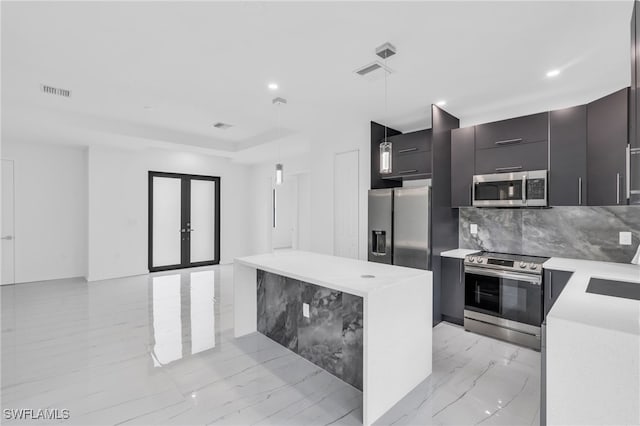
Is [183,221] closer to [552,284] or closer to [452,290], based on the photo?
[452,290]

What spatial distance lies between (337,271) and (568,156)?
260cm

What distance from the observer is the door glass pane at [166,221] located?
6691mm

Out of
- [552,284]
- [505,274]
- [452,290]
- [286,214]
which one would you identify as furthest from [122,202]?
[552,284]

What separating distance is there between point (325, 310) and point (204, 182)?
564 centimetres

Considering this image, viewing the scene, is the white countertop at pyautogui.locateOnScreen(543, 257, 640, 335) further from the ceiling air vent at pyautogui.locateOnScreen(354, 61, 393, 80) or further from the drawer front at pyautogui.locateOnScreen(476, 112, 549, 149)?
the ceiling air vent at pyautogui.locateOnScreen(354, 61, 393, 80)

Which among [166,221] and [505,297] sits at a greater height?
[166,221]

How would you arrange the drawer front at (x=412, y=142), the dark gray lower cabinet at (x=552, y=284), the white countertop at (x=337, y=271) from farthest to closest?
the drawer front at (x=412, y=142) < the dark gray lower cabinet at (x=552, y=284) < the white countertop at (x=337, y=271)

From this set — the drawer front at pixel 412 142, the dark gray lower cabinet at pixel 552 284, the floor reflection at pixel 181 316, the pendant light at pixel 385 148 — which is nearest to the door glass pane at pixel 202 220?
the floor reflection at pixel 181 316

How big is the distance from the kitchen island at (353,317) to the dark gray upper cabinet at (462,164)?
168 centimetres

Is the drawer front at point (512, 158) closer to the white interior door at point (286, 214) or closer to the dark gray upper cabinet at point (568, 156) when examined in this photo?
the dark gray upper cabinet at point (568, 156)

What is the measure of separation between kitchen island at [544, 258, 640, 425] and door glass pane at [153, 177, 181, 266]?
7.04 meters

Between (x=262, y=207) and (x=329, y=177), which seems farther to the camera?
(x=262, y=207)

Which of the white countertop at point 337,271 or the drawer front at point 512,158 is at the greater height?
the drawer front at point 512,158

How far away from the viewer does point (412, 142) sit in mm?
4105
